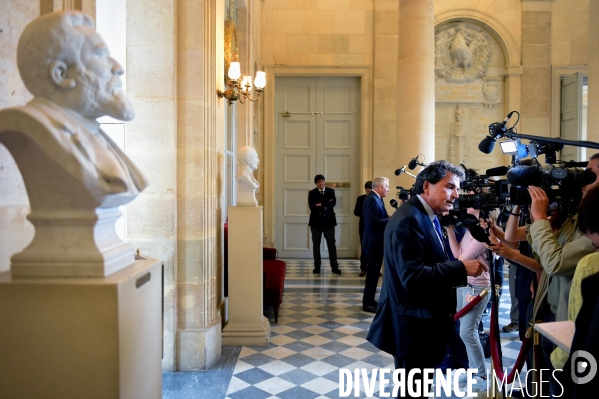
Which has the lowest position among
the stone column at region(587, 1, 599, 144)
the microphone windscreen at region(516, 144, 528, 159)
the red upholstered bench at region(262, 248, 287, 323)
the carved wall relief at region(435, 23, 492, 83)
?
the red upholstered bench at region(262, 248, 287, 323)

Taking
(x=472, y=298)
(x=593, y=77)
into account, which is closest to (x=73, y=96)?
(x=472, y=298)

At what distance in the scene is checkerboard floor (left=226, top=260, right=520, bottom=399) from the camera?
3.85 m

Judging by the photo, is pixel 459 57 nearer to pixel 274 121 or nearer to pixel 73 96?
pixel 274 121

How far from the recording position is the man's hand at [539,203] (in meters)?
2.56

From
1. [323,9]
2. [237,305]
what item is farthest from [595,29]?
[323,9]

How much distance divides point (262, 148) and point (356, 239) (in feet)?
9.35

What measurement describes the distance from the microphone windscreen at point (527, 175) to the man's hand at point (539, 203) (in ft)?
0.15

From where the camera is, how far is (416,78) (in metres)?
7.71

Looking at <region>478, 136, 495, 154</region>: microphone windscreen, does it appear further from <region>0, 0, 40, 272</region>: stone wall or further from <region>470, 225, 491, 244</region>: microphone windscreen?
<region>0, 0, 40, 272</region>: stone wall

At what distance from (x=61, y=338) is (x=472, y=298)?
9.74ft

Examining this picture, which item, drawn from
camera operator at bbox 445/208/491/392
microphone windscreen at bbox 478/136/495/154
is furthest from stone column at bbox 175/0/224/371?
microphone windscreen at bbox 478/136/495/154

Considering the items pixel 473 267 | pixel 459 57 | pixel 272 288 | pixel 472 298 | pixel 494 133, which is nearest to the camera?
pixel 473 267

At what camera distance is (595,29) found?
19.4 feet

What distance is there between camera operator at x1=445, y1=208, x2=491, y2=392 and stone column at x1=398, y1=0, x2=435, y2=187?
13.8ft
